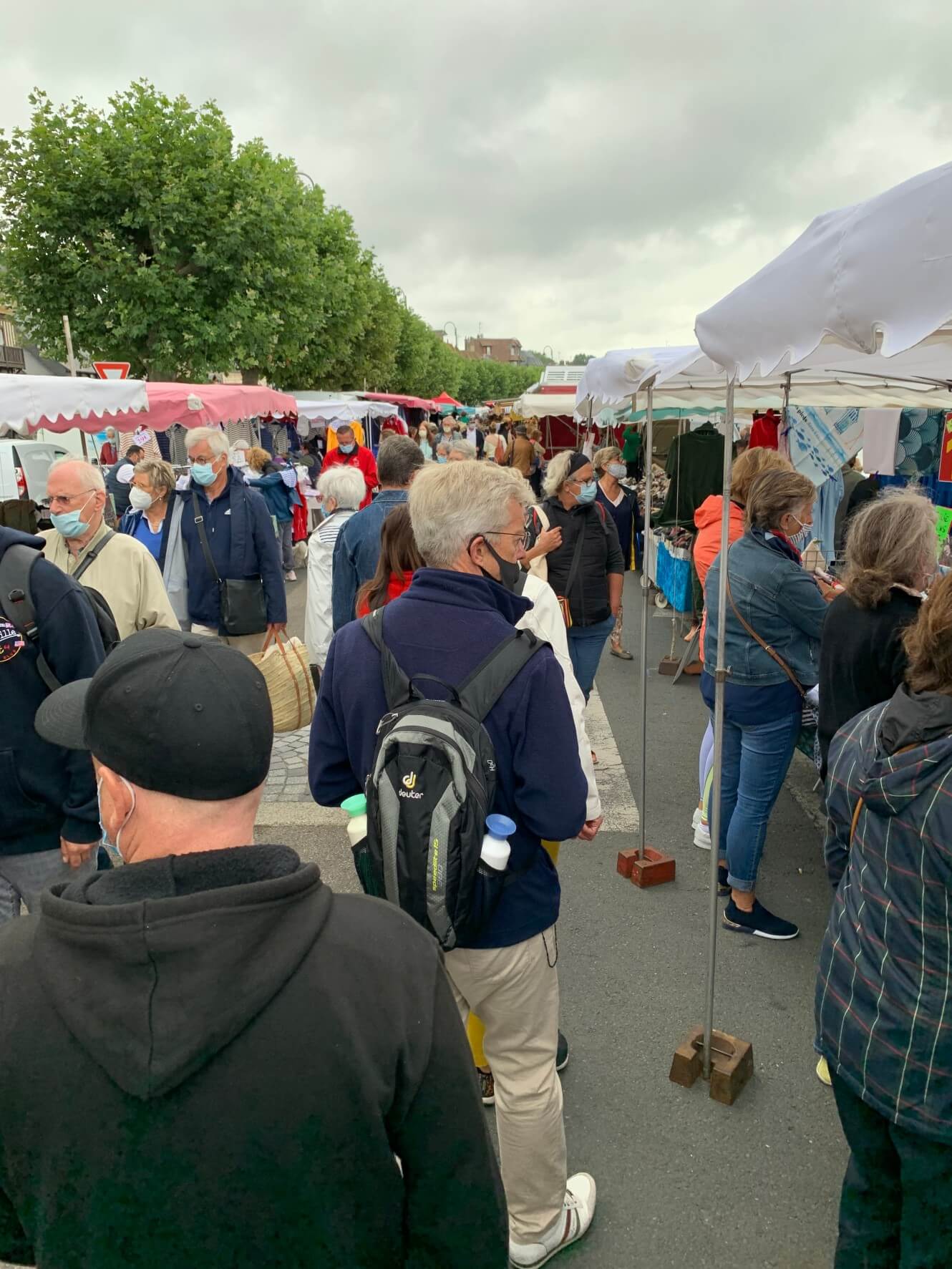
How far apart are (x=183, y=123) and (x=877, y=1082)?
73.1 feet

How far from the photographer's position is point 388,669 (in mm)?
2123

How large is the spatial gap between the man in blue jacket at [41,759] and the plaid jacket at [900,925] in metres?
2.19

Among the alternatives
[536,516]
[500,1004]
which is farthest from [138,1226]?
[536,516]

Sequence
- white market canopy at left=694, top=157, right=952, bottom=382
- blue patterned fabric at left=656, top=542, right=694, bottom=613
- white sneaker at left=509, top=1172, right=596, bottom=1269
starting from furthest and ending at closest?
blue patterned fabric at left=656, top=542, right=694, bottom=613, white sneaker at left=509, top=1172, right=596, bottom=1269, white market canopy at left=694, top=157, right=952, bottom=382

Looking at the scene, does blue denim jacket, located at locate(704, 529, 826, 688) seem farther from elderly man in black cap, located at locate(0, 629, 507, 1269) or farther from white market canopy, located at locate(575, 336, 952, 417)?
elderly man in black cap, located at locate(0, 629, 507, 1269)

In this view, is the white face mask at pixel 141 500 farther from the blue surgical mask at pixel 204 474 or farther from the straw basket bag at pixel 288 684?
the straw basket bag at pixel 288 684

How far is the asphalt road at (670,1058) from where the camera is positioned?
2.54 metres

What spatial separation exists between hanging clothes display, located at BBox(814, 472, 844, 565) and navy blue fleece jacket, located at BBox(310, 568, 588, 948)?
5344 mm

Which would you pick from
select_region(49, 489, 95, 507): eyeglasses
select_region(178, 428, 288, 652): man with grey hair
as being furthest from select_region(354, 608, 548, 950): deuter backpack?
select_region(178, 428, 288, 652): man with grey hair

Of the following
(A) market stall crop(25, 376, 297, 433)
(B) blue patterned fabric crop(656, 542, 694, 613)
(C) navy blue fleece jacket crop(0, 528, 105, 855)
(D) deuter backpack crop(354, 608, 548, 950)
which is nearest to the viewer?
(D) deuter backpack crop(354, 608, 548, 950)

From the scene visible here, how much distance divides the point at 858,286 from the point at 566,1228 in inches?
97.5

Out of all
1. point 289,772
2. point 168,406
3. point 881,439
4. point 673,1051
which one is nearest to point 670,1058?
point 673,1051

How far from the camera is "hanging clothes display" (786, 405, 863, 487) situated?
6367 mm

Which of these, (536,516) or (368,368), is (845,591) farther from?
(368,368)
